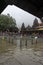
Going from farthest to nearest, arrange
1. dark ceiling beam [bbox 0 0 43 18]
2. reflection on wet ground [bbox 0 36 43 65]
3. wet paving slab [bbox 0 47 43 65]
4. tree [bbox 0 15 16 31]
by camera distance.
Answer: tree [bbox 0 15 16 31] → reflection on wet ground [bbox 0 36 43 65] → wet paving slab [bbox 0 47 43 65] → dark ceiling beam [bbox 0 0 43 18]

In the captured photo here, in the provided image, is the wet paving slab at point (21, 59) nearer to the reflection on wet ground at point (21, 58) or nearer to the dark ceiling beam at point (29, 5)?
the reflection on wet ground at point (21, 58)

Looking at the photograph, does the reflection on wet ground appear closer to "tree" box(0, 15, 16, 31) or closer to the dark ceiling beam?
the dark ceiling beam

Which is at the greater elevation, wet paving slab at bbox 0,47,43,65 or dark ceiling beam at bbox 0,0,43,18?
dark ceiling beam at bbox 0,0,43,18

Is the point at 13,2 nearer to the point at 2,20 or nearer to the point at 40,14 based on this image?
the point at 40,14

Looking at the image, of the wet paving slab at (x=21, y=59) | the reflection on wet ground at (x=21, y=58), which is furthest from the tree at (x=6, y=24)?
the wet paving slab at (x=21, y=59)

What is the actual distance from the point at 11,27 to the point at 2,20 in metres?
4.39

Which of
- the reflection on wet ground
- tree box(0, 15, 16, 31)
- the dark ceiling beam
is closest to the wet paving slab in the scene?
the reflection on wet ground

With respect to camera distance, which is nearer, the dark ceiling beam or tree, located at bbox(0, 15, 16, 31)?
the dark ceiling beam

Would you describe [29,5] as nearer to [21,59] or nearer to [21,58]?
[21,59]

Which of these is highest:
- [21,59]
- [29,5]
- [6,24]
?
[6,24]

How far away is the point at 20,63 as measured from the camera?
12.3 meters

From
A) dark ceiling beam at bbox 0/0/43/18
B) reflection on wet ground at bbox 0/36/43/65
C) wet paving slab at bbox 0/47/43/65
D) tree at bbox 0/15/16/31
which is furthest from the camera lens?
tree at bbox 0/15/16/31

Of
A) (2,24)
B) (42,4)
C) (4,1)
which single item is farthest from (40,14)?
(2,24)

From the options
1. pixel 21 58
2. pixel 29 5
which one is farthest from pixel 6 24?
pixel 29 5
